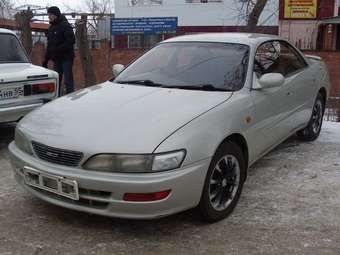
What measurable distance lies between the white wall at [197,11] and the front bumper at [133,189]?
78.0 ft

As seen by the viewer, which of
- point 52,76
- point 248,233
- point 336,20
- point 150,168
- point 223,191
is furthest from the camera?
point 336,20

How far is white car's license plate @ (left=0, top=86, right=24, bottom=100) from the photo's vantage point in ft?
19.3

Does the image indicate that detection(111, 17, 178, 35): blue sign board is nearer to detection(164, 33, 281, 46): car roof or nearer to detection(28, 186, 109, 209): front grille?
detection(164, 33, 281, 46): car roof

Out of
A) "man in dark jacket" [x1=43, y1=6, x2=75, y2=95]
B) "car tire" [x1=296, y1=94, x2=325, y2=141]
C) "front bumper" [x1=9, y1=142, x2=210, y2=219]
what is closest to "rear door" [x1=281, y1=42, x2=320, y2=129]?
"car tire" [x1=296, y1=94, x2=325, y2=141]

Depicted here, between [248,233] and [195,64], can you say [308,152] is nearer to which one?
[195,64]

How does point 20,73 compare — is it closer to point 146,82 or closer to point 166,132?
point 146,82

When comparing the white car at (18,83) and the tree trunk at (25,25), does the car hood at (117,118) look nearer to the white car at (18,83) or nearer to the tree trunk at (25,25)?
the white car at (18,83)

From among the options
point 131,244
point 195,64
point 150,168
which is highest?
point 195,64

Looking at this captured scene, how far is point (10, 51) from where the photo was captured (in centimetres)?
684

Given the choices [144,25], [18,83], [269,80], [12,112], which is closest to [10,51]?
[18,83]

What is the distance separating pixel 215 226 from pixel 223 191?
0.30 meters

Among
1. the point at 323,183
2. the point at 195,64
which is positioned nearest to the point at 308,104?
the point at 323,183

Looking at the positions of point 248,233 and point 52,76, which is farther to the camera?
point 52,76

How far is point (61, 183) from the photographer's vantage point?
361cm
